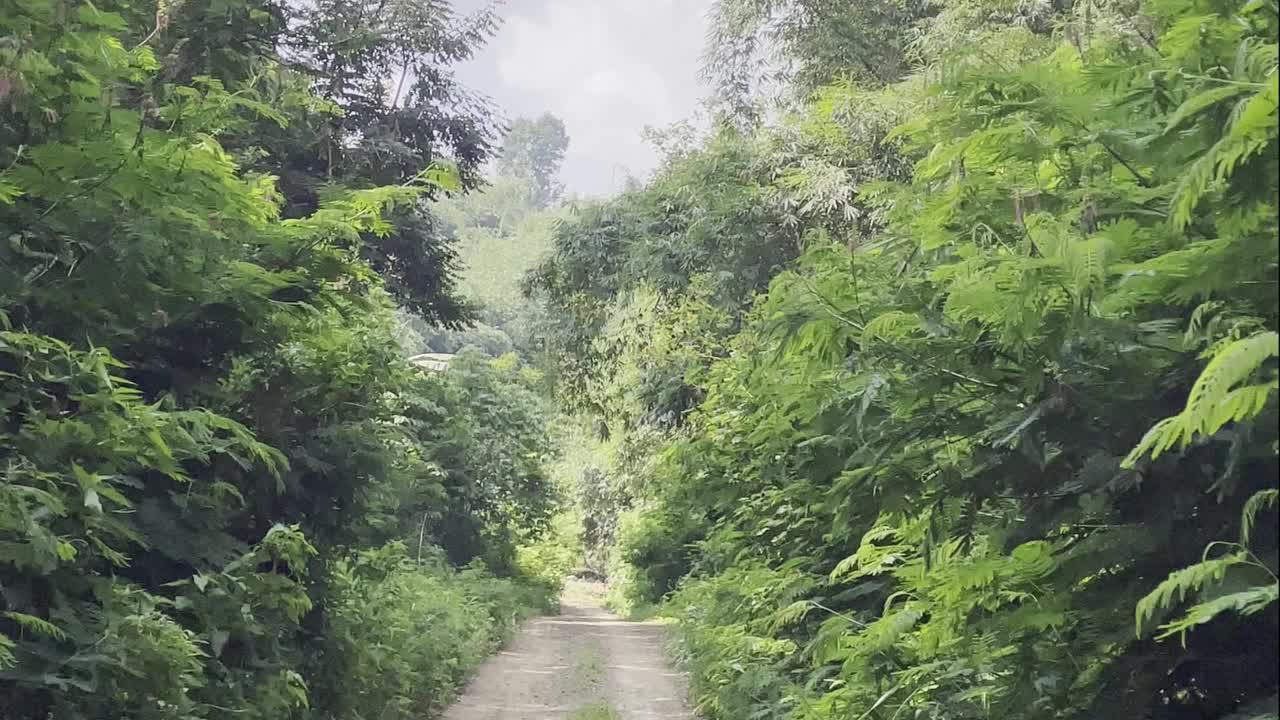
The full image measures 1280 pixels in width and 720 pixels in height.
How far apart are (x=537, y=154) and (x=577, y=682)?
129517mm

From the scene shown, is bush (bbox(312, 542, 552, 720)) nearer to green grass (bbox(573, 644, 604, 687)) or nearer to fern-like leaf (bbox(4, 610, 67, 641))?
green grass (bbox(573, 644, 604, 687))

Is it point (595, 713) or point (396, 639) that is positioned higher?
point (396, 639)

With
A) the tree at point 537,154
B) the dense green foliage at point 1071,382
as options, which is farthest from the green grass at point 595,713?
the tree at point 537,154

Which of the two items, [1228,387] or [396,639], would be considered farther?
[396,639]

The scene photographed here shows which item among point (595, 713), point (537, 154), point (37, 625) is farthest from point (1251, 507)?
point (537, 154)

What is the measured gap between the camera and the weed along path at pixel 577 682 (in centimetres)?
1400

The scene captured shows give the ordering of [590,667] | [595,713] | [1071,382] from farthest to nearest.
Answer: [590,667] < [595,713] < [1071,382]

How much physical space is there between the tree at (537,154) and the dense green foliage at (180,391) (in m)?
131

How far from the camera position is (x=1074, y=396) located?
11.7 feet

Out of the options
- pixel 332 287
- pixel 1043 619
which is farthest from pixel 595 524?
pixel 1043 619

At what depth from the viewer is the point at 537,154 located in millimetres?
142500

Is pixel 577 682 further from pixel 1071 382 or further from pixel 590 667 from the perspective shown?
pixel 1071 382

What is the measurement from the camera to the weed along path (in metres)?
14.0

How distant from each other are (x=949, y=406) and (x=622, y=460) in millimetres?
18413
